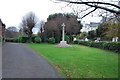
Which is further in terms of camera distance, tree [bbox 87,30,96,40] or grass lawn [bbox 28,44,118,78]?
tree [bbox 87,30,96,40]

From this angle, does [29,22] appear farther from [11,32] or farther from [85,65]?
[85,65]

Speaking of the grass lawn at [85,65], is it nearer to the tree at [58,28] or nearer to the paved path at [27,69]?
the paved path at [27,69]

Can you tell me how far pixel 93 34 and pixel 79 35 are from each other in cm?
742

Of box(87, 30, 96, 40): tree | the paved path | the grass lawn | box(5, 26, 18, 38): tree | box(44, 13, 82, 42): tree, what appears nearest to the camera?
the paved path

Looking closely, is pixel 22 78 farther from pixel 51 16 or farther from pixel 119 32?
pixel 51 16

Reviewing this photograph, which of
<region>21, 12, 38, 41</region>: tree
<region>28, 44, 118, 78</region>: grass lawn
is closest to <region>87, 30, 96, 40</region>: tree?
<region>21, 12, 38, 41</region>: tree

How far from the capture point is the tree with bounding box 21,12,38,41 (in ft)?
267

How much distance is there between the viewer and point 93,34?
75250 mm

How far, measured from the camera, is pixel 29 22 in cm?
8150

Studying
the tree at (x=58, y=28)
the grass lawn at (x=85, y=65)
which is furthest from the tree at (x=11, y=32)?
the grass lawn at (x=85, y=65)

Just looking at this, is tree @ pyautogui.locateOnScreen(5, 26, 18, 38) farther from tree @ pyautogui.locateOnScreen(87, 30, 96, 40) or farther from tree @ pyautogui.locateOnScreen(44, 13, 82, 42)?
tree @ pyautogui.locateOnScreen(87, 30, 96, 40)

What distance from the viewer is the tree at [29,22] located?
81.3 m

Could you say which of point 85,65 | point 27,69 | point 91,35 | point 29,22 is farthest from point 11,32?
→ point 27,69

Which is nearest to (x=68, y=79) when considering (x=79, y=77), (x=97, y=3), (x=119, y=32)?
(x=79, y=77)
